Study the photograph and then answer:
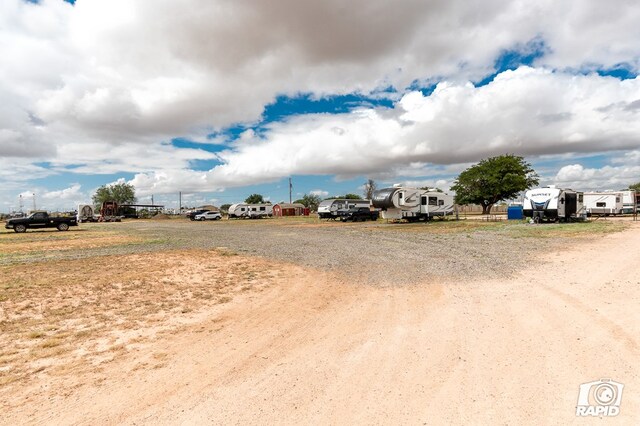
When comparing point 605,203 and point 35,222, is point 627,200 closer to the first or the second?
point 605,203

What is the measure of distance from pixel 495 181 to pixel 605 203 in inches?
725

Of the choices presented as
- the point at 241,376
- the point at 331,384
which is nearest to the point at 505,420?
the point at 331,384

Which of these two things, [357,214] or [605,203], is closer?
[605,203]

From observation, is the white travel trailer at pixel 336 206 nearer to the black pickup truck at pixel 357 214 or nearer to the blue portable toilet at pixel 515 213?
the black pickup truck at pixel 357 214

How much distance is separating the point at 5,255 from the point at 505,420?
18.5 metres

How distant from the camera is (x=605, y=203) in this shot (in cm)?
3719

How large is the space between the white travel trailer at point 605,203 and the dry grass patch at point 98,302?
40.7m

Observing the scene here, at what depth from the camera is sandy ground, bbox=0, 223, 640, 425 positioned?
331cm

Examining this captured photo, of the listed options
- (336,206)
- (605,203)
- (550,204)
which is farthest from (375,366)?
(605,203)

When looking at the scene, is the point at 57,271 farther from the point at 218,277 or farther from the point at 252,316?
the point at 252,316

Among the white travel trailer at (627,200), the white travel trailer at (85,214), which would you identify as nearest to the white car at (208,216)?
the white travel trailer at (85,214)

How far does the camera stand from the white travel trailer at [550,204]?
2556cm

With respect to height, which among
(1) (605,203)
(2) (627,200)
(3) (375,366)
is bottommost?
(3) (375,366)

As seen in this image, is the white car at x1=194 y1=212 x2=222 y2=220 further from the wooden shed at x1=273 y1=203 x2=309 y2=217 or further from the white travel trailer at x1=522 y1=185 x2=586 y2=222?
the white travel trailer at x1=522 y1=185 x2=586 y2=222
